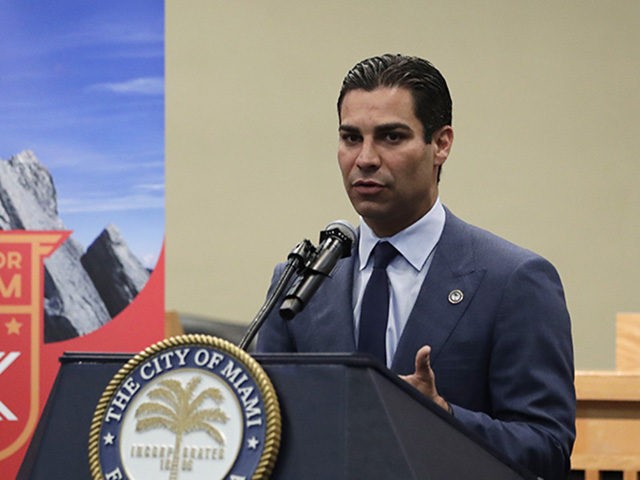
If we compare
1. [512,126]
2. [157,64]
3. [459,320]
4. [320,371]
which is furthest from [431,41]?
[320,371]

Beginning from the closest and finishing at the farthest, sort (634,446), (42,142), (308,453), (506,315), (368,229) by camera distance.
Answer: (308,453)
(506,315)
(368,229)
(634,446)
(42,142)

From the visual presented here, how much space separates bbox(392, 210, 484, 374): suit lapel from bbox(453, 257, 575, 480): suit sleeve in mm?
60

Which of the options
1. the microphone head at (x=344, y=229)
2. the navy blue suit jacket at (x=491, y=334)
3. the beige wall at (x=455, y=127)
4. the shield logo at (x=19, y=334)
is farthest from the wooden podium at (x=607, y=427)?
the shield logo at (x=19, y=334)

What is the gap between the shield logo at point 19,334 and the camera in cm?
344

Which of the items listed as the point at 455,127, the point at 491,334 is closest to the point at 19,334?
the point at 455,127

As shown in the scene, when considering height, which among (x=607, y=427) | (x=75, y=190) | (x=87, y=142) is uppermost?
(x=87, y=142)

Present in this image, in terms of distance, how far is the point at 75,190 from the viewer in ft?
11.5

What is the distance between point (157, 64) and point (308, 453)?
2686 millimetres

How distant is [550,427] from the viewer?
1.45 metres

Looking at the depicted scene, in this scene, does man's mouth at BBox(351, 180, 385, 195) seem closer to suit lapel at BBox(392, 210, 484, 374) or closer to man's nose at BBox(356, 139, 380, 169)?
man's nose at BBox(356, 139, 380, 169)

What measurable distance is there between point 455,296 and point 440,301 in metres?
0.02

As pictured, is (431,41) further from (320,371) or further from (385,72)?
(320,371)

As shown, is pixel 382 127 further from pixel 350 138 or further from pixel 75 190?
pixel 75 190

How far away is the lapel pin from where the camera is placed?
1.58 metres
